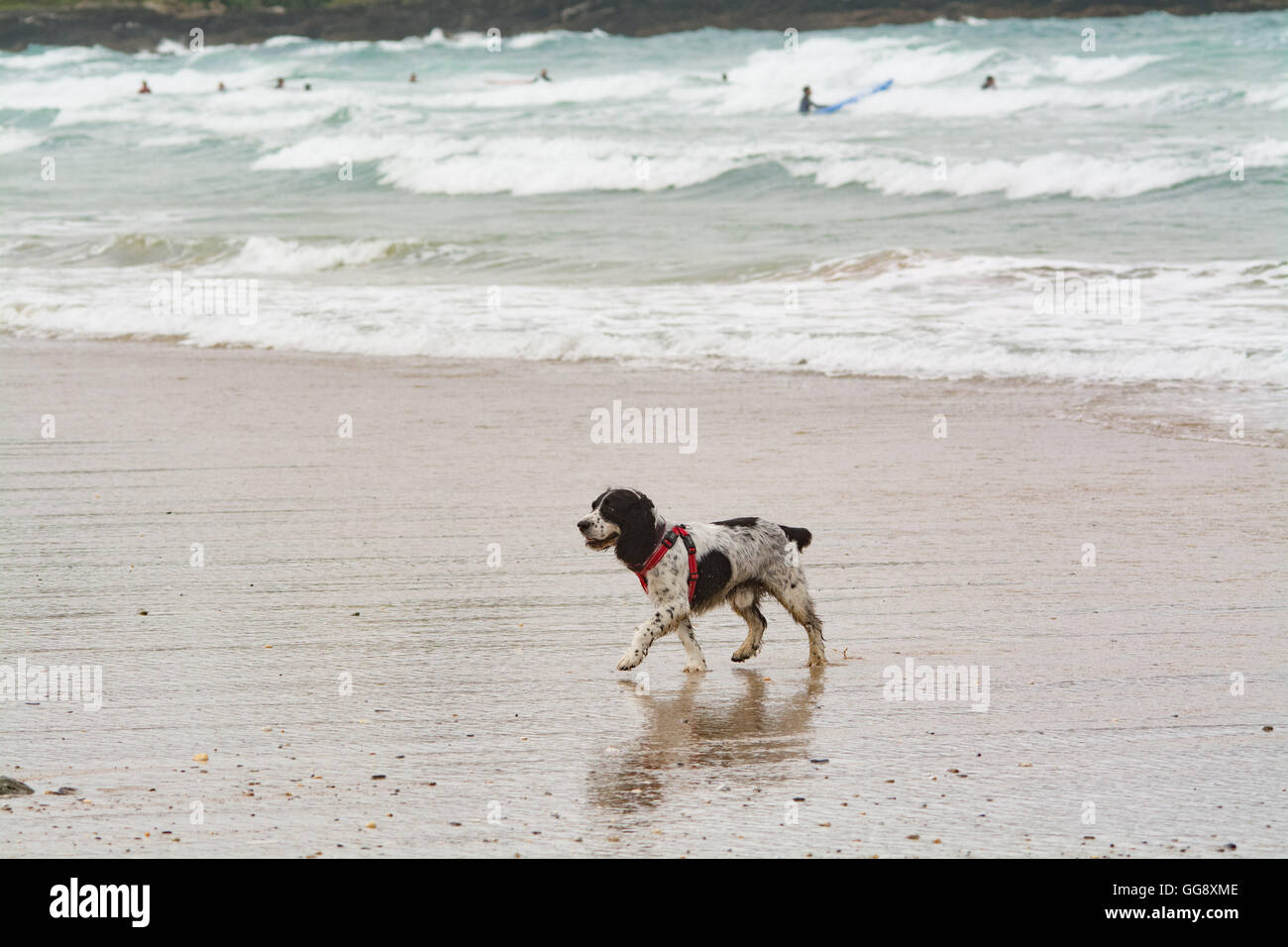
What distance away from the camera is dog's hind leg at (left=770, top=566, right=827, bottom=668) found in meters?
5.75

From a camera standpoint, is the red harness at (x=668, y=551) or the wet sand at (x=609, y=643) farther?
the red harness at (x=668, y=551)

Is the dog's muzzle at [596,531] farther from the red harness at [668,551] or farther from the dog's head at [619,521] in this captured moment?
the red harness at [668,551]

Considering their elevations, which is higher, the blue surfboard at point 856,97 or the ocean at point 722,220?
the blue surfboard at point 856,97

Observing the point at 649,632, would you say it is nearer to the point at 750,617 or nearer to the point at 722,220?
the point at 750,617

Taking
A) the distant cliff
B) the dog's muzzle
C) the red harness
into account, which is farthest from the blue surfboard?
the dog's muzzle

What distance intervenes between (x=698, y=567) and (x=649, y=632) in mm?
322

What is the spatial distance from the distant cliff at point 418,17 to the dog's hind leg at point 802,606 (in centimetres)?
8055

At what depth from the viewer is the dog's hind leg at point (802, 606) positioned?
18.9ft

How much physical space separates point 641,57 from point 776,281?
58952 mm

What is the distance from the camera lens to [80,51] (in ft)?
315

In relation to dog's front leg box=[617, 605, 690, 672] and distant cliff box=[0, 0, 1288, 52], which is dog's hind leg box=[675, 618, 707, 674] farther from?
distant cliff box=[0, 0, 1288, 52]

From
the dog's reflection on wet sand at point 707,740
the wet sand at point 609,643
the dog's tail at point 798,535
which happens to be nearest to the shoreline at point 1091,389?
the wet sand at point 609,643

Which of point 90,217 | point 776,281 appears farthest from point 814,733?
point 90,217

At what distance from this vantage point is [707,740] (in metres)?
4.95
